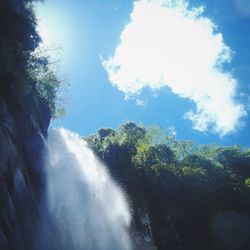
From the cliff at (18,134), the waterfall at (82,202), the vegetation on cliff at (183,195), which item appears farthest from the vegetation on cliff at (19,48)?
the vegetation on cliff at (183,195)

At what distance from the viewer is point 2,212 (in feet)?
52.4

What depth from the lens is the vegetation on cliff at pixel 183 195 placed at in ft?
120

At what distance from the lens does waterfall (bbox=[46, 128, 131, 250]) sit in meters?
25.4

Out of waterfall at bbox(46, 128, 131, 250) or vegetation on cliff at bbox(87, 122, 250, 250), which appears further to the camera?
vegetation on cliff at bbox(87, 122, 250, 250)

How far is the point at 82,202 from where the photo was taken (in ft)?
99.6

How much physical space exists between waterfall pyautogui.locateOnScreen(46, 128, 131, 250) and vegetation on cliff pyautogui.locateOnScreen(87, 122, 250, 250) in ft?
9.44

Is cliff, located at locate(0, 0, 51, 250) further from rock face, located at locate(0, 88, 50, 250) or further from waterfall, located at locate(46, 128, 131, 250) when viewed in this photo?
waterfall, located at locate(46, 128, 131, 250)

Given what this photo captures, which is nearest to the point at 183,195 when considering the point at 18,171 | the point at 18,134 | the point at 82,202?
the point at 82,202

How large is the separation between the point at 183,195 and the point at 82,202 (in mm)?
13557

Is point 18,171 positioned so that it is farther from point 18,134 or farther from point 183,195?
point 183,195

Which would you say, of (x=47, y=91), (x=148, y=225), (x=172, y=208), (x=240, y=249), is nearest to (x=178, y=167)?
(x=172, y=208)

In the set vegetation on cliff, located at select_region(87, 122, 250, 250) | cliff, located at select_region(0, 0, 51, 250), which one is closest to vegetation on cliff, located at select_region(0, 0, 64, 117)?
cliff, located at select_region(0, 0, 51, 250)

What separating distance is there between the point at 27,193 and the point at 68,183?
10.8 metres

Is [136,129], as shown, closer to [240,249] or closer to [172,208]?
[172,208]
